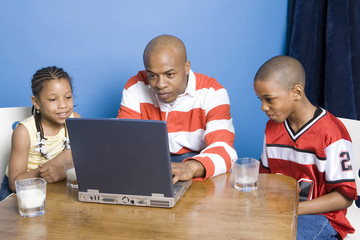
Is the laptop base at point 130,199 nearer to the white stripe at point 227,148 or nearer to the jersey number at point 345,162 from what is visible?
the white stripe at point 227,148

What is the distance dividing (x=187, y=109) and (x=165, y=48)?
337 mm

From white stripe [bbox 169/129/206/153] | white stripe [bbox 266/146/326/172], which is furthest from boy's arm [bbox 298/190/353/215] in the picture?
white stripe [bbox 169/129/206/153]

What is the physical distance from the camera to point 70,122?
3.61 feet

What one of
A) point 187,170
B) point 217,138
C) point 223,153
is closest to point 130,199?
point 187,170

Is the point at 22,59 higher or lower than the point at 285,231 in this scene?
higher

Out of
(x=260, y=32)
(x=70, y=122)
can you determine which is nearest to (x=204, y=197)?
(x=70, y=122)

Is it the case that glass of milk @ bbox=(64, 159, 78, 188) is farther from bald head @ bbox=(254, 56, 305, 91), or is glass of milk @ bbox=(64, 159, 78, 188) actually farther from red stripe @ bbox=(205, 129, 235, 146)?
bald head @ bbox=(254, 56, 305, 91)

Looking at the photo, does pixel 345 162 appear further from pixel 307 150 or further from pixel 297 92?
pixel 297 92

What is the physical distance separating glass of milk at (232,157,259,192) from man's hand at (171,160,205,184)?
14 centimetres

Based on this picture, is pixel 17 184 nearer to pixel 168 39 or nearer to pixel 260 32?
pixel 168 39

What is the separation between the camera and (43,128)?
1.87m

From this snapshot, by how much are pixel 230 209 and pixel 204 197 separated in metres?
0.12

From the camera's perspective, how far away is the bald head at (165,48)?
1.82 meters

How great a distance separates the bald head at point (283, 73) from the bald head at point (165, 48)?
0.40m
